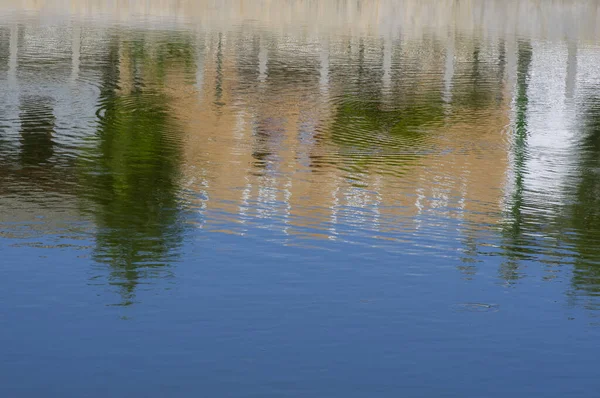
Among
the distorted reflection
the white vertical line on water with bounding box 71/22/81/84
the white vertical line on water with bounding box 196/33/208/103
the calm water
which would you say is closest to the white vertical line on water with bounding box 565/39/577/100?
the distorted reflection

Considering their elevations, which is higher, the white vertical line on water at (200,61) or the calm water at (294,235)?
the white vertical line on water at (200,61)

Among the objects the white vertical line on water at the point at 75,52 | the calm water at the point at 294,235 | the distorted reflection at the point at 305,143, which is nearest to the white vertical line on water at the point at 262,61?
the distorted reflection at the point at 305,143

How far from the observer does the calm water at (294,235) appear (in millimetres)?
10250

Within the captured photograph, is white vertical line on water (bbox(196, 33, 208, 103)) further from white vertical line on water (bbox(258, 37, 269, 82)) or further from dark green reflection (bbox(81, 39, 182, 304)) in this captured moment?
dark green reflection (bbox(81, 39, 182, 304))

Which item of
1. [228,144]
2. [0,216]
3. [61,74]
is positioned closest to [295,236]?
[0,216]

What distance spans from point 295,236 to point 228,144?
720 centimetres

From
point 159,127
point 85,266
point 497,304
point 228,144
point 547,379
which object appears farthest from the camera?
point 159,127

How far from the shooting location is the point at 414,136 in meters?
22.4

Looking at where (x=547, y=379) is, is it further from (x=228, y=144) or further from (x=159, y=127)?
(x=159, y=127)

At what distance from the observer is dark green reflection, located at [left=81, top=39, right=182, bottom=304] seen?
13.2 m

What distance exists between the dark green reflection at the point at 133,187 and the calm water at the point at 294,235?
2.0 inches

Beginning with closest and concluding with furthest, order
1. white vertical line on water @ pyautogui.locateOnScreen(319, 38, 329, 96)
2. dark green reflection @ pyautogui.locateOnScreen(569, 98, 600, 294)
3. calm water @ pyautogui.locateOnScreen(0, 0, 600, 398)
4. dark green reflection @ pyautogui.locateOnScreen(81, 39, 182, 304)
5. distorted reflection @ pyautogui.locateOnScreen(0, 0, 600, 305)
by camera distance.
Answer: calm water @ pyautogui.locateOnScreen(0, 0, 600, 398) < dark green reflection @ pyautogui.locateOnScreen(569, 98, 600, 294) < dark green reflection @ pyautogui.locateOnScreen(81, 39, 182, 304) < distorted reflection @ pyautogui.locateOnScreen(0, 0, 600, 305) < white vertical line on water @ pyautogui.locateOnScreen(319, 38, 329, 96)

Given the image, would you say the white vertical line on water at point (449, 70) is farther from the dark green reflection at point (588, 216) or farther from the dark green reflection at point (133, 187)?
the dark green reflection at point (133, 187)

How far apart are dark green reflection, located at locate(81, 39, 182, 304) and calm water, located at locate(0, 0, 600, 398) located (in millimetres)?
50
